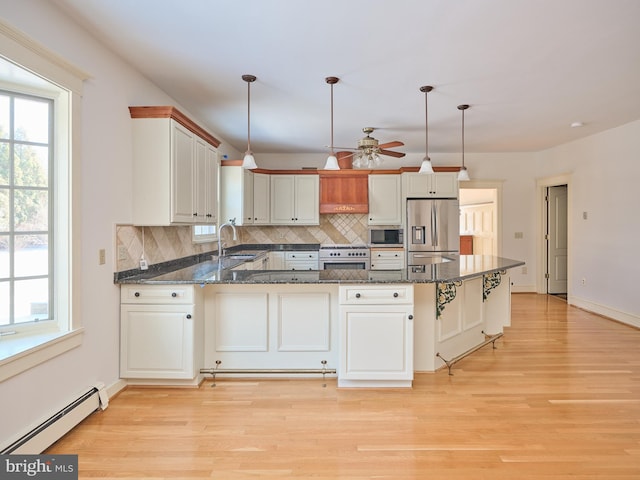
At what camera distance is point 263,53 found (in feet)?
9.07

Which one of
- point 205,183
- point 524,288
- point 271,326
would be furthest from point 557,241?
point 205,183

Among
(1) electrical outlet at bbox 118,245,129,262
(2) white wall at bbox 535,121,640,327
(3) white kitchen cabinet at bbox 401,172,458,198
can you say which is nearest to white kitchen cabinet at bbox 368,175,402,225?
(3) white kitchen cabinet at bbox 401,172,458,198

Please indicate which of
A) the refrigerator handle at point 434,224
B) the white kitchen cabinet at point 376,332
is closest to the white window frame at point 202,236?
the white kitchen cabinet at point 376,332

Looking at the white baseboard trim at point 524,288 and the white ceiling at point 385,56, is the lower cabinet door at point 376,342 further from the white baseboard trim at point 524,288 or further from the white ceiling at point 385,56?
the white baseboard trim at point 524,288

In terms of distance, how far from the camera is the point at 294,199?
20.3ft

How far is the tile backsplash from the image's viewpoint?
295 cm

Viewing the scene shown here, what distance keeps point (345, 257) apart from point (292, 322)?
323 cm

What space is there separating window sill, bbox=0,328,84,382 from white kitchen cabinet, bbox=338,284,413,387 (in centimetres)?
169

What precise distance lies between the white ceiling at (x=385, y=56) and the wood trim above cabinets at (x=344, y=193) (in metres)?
1.51

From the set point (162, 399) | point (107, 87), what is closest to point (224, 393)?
point (162, 399)

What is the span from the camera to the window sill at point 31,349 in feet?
5.95

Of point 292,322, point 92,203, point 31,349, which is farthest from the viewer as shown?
point 292,322

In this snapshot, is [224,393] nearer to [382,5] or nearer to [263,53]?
[263,53]

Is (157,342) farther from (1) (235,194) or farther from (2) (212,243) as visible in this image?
(1) (235,194)
